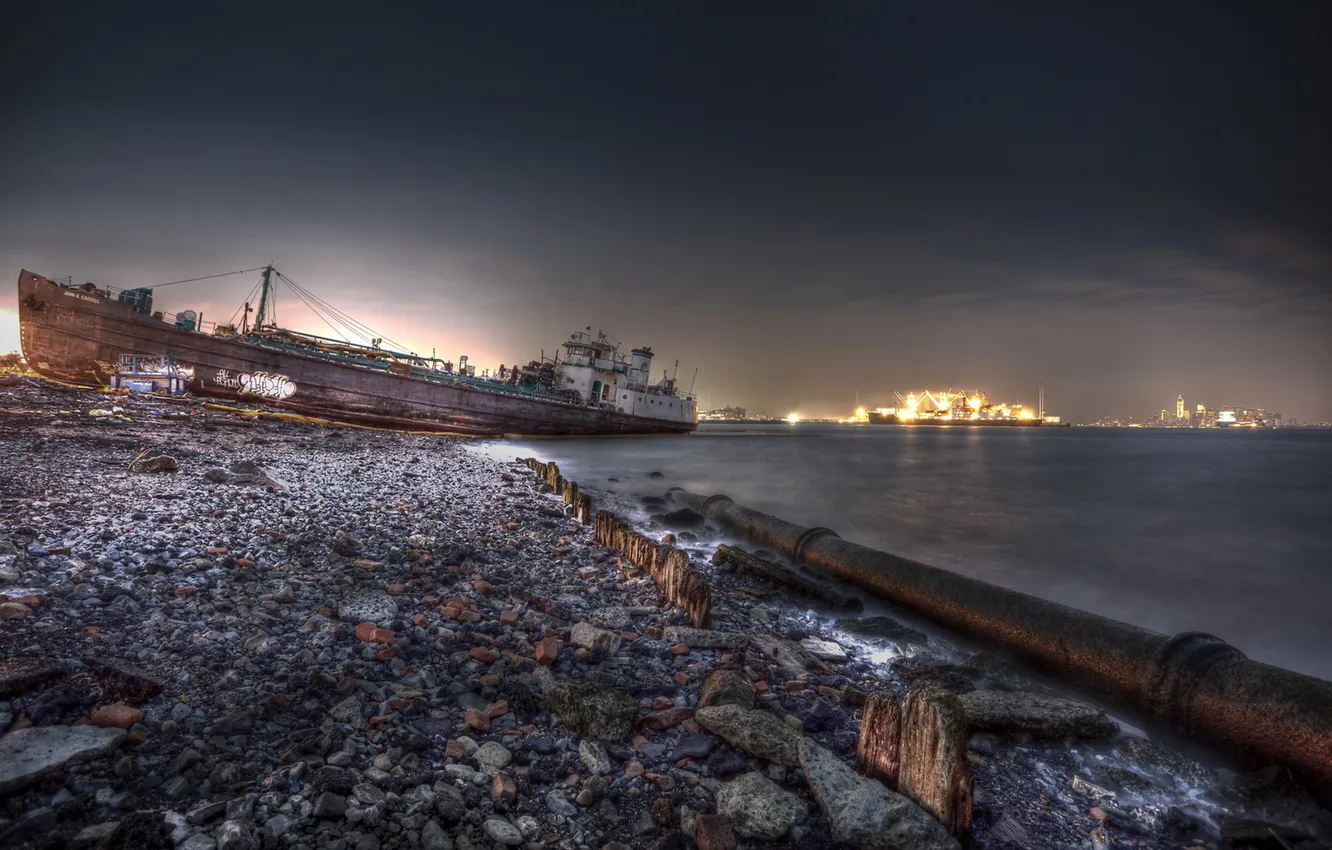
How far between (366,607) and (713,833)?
146 inches

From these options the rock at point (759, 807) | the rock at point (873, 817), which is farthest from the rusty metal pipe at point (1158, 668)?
the rock at point (759, 807)

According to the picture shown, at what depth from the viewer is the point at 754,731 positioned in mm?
3658

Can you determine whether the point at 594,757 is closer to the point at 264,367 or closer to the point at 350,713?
the point at 350,713

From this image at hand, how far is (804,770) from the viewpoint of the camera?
11.1 ft

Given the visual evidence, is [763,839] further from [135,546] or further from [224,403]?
[224,403]

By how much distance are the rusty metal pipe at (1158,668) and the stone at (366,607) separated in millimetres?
6507

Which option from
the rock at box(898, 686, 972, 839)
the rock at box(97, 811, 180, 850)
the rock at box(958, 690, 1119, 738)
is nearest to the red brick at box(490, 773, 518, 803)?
the rock at box(97, 811, 180, 850)

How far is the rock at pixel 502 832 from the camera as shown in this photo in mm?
2703

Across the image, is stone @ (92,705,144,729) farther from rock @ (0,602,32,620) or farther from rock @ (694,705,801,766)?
rock @ (694,705,801,766)

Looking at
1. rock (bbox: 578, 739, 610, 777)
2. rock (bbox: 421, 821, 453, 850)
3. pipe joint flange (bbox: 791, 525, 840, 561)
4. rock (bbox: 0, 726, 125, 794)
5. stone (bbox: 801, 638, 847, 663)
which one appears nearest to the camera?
rock (bbox: 0, 726, 125, 794)

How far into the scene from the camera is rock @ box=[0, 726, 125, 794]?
2443 mm

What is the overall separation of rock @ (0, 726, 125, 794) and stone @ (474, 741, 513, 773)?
1.87 metres

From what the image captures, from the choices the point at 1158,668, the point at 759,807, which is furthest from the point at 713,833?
the point at 1158,668

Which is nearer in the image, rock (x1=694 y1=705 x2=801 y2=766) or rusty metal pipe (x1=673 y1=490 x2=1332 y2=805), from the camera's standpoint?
rock (x1=694 y1=705 x2=801 y2=766)
